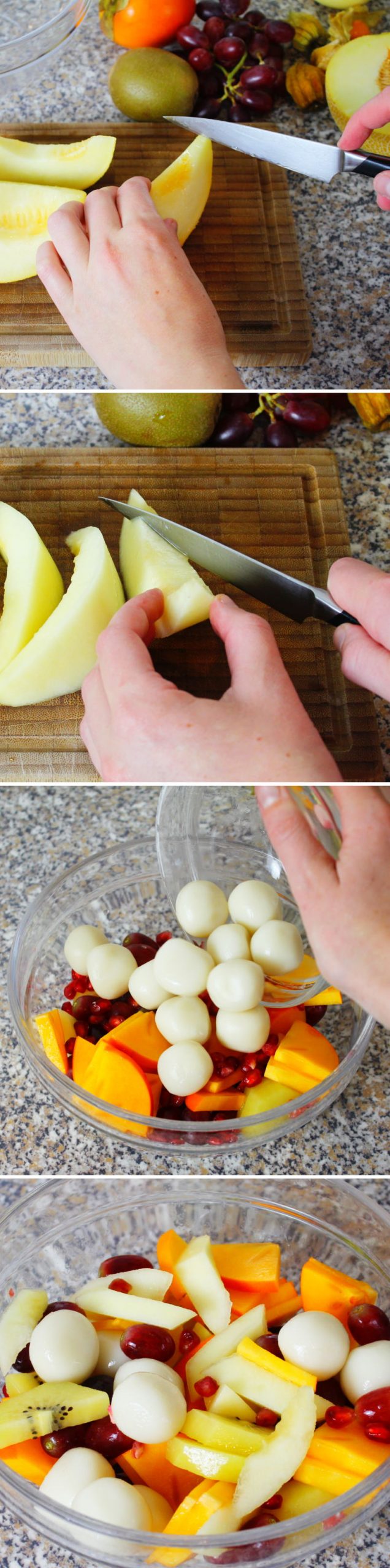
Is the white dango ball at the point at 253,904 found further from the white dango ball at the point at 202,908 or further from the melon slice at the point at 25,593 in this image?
the melon slice at the point at 25,593

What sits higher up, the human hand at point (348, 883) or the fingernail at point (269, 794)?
the fingernail at point (269, 794)

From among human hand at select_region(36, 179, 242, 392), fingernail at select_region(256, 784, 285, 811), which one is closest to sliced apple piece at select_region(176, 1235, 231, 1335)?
fingernail at select_region(256, 784, 285, 811)

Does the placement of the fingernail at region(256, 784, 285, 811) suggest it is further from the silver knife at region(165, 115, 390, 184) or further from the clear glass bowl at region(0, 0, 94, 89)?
the clear glass bowl at region(0, 0, 94, 89)

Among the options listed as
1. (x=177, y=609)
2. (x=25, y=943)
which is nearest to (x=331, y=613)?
(x=177, y=609)

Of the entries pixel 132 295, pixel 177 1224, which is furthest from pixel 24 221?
pixel 177 1224

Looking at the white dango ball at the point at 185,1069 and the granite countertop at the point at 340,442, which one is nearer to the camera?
the granite countertop at the point at 340,442

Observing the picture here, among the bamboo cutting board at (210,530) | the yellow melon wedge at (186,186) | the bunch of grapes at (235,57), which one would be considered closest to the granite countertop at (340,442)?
the bamboo cutting board at (210,530)

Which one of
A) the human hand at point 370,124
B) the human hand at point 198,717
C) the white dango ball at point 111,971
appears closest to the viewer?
the human hand at point 198,717

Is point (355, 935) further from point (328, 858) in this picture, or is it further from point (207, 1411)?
point (207, 1411)
